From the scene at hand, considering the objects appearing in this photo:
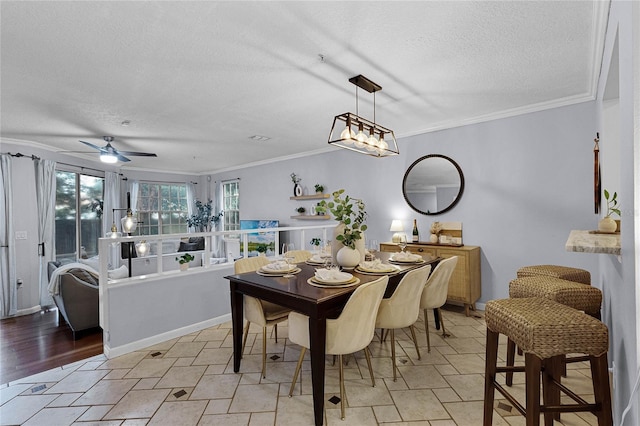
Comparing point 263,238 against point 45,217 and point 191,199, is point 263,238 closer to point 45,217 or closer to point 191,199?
point 191,199

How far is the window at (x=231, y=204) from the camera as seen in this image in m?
7.82

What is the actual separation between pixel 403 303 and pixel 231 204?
6.54 metres

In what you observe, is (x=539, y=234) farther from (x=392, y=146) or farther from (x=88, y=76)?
(x=88, y=76)

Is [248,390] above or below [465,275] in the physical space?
below

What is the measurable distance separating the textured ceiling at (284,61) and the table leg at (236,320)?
1837 mm

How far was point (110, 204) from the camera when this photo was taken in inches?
252

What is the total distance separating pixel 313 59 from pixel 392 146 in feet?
9.07

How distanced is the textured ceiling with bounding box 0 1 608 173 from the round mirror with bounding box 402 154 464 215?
55 cm

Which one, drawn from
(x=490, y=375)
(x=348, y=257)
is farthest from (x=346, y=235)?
(x=490, y=375)

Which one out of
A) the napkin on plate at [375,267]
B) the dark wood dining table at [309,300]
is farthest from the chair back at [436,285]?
the napkin on plate at [375,267]

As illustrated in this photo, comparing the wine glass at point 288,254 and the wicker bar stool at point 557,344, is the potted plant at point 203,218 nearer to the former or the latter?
the wine glass at point 288,254

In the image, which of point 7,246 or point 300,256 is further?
point 7,246

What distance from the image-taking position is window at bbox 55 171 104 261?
5.30 m

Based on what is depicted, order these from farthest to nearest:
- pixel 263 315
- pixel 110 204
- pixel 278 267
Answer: pixel 110 204 → pixel 278 267 → pixel 263 315
